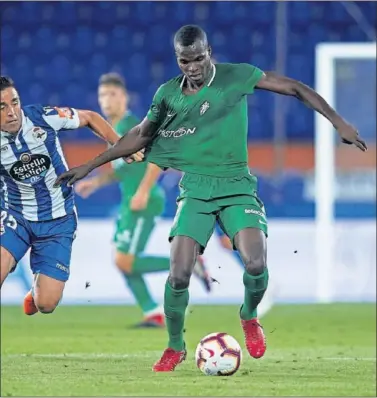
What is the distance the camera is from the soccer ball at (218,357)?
680 centimetres

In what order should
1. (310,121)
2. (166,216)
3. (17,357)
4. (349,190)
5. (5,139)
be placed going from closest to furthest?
(5,139) → (17,357) → (166,216) → (349,190) → (310,121)

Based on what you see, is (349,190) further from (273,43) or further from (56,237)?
(56,237)

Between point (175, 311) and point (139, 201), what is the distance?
3551mm

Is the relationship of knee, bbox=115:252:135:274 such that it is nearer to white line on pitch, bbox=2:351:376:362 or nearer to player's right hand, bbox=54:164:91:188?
white line on pitch, bbox=2:351:376:362

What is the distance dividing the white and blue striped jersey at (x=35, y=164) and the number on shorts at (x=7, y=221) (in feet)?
0.19

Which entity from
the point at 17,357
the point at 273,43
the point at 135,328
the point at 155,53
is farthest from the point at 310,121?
the point at 17,357

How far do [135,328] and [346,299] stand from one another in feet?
10.3

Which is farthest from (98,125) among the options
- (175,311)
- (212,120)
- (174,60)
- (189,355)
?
(174,60)

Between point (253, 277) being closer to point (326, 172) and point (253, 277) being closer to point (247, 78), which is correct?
point (247, 78)

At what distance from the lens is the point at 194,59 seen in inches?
258

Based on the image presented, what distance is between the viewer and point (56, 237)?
7430 mm

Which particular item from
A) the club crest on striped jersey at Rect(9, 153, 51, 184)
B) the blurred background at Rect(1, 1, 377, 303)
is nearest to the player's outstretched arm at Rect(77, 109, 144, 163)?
the club crest on striped jersey at Rect(9, 153, 51, 184)

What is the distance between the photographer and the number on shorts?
7199 millimetres

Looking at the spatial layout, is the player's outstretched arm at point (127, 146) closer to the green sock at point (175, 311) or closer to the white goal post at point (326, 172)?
the green sock at point (175, 311)
